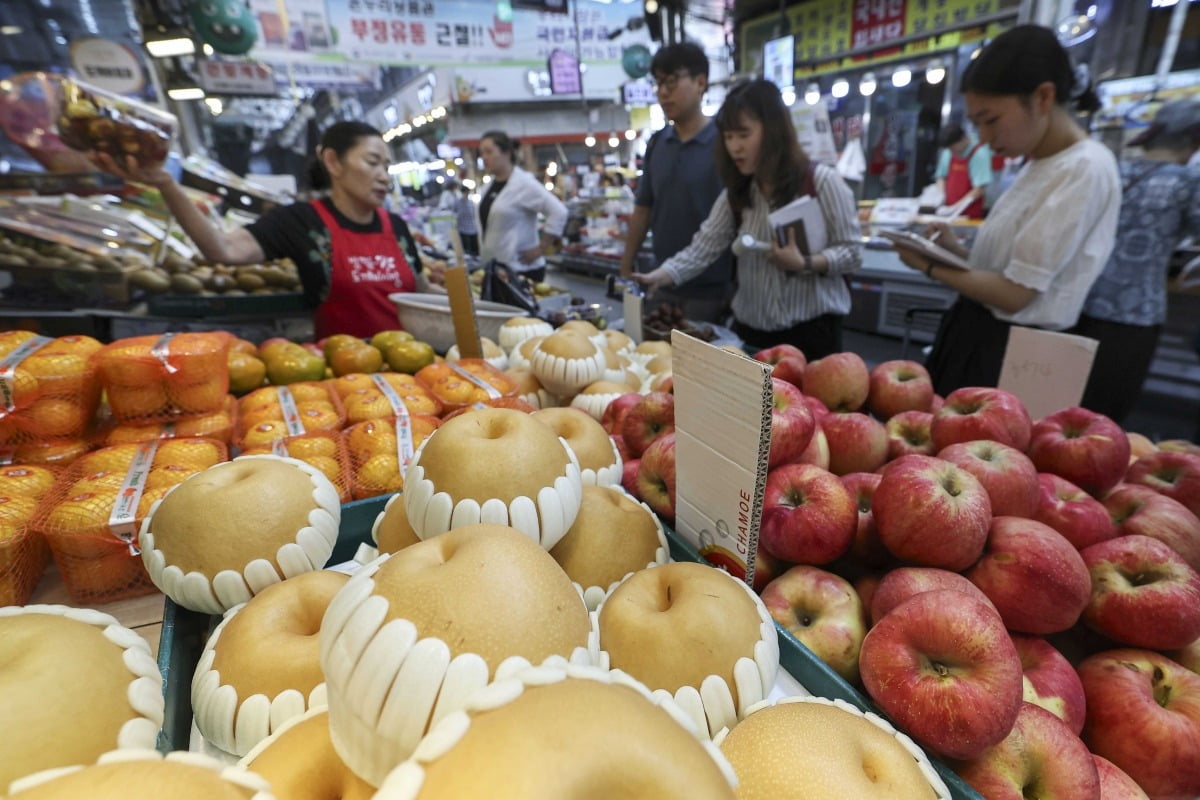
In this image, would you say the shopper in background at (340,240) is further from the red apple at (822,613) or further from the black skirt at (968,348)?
the black skirt at (968,348)

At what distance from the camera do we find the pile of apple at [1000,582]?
73 cm

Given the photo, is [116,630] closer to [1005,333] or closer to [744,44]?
[1005,333]

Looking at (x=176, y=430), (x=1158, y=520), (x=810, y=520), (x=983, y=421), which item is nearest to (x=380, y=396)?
(x=176, y=430)

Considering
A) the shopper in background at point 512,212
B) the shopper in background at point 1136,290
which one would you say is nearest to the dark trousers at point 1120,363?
the shopper in background at point 1136,290

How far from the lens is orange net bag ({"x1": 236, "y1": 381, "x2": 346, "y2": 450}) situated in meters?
1.44

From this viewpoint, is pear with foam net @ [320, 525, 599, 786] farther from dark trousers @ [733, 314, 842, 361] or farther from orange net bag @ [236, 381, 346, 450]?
dark trousers @ [733, 314, 842, 361]

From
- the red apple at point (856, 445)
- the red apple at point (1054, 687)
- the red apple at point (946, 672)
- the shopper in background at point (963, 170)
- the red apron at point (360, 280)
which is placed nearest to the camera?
the red apple at point (946, 672)

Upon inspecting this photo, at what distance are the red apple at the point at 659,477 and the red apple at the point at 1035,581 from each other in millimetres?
550

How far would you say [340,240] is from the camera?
2.81m

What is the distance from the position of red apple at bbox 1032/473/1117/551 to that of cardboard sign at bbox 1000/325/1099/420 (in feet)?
1.93

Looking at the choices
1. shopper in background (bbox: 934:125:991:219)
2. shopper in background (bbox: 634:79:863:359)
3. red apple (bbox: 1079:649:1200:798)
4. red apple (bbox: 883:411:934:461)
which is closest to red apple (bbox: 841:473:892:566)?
red apple (bbox: 883:411:934:461)

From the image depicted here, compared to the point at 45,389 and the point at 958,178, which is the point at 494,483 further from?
the point at 958,178

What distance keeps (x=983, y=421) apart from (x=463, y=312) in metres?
1.58

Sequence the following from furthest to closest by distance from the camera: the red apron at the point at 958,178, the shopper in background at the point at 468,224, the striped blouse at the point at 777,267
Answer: the shopper in background at the point at 468,224 → the red apron at the point at 958,178 → the striped blouse at the point at 777,267
